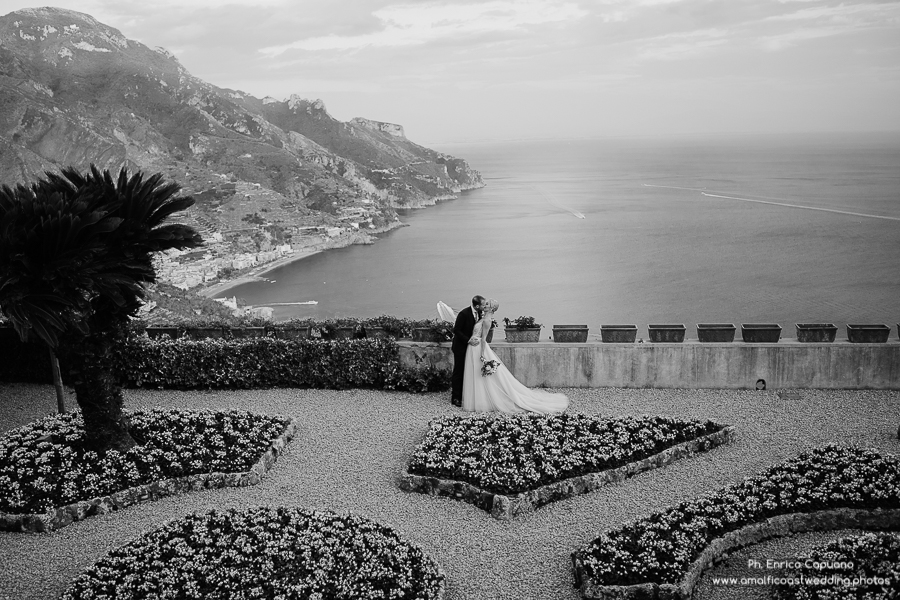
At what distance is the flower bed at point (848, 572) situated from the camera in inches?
260

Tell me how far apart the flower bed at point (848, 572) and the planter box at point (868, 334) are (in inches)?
253

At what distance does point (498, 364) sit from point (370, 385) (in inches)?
109

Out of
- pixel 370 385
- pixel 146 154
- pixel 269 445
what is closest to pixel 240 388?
pixel 370 385

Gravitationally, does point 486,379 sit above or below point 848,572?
above

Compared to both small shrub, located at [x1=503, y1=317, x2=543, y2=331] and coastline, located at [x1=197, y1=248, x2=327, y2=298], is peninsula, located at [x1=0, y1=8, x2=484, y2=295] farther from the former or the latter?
small shrub, located at [x1=503, y1=317, x2=543, y2=331]

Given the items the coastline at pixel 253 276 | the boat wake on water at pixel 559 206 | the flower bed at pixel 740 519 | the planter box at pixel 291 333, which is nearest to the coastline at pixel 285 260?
the coastline at pixel 253 276

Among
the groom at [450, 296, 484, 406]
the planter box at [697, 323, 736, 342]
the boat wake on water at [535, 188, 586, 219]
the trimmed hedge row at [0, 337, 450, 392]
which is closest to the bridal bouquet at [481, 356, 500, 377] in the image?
the groom at [450, 296, 484, 406]

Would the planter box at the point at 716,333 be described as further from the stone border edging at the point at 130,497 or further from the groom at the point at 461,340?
the stone border edging at the point at 130,497

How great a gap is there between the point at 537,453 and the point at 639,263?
77193 mm

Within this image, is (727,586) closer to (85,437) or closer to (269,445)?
→ (269,445)

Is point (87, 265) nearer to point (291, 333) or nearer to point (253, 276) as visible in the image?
point (291, 333)

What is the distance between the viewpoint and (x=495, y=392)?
12.2 metres

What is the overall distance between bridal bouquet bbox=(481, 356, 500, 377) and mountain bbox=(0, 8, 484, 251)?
78.2 metres

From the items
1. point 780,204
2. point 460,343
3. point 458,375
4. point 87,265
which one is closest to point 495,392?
point 458,375
